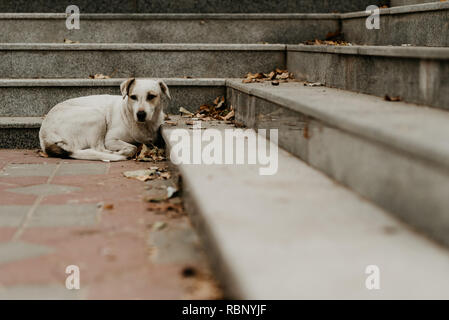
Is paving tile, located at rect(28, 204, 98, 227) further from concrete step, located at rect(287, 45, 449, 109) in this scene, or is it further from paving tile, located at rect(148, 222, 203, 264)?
concrete step, located at rect(287, 45, 449, 109)

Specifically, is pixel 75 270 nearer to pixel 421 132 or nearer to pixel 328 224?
pixel 328 224

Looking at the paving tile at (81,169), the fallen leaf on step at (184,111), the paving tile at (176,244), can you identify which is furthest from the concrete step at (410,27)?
the paving tile at (81,169)

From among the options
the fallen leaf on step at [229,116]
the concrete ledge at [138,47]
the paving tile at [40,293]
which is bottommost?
the paving tile at [40,293]

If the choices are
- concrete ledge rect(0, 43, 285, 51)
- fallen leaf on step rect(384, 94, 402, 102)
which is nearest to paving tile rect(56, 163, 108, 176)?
concrete ledge rect(0, 43, 285, 51)

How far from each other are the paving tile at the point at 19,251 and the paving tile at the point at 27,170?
1.71 m

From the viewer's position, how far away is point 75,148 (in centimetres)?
532

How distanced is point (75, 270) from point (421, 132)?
1.56m

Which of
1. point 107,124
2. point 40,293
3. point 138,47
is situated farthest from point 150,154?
point 40,293

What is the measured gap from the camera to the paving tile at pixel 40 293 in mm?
2248

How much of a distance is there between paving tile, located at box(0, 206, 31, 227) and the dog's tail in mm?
1665

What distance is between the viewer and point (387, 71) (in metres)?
3.70

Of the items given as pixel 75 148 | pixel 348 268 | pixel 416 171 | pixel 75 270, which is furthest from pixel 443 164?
pixel 75 148

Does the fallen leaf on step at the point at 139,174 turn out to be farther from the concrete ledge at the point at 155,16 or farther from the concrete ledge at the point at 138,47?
the concrete ledge at the point at 155,16

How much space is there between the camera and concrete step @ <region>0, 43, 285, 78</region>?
639 cm
